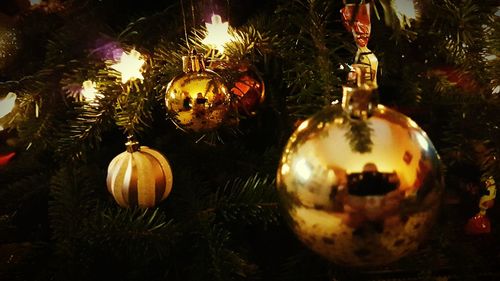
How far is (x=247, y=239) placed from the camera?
879mm

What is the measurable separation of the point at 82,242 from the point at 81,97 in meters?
0.23

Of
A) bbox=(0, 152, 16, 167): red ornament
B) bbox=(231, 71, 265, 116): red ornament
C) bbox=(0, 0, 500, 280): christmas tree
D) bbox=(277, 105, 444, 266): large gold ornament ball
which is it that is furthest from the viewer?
bbox=(0, 152, 16, 167): red ornament

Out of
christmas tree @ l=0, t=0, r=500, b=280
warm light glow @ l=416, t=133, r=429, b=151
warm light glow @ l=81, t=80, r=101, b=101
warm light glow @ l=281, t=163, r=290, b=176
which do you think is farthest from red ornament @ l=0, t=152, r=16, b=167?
warm light glow @ l=416, t=133, r=429, b=151

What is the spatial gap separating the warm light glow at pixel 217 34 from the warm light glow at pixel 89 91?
197 mm

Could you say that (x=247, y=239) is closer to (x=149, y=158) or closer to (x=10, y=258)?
(x=149, y=158)

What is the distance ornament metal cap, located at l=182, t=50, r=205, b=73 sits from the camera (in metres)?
0.66

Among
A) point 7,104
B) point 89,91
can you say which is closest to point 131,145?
point 89,91

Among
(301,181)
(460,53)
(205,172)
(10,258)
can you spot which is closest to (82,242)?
(10,258)

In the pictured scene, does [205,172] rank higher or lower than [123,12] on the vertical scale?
lower

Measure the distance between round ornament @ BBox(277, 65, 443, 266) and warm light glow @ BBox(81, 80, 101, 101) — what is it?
0.42 meters

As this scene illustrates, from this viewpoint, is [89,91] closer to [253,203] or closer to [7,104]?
[7,104]

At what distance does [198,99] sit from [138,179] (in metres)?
0.16

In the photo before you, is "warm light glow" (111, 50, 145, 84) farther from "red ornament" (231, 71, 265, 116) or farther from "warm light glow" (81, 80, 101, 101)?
"red ornament" (231, 71, 265, 116)

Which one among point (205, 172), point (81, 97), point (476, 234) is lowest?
point (476, 234)
